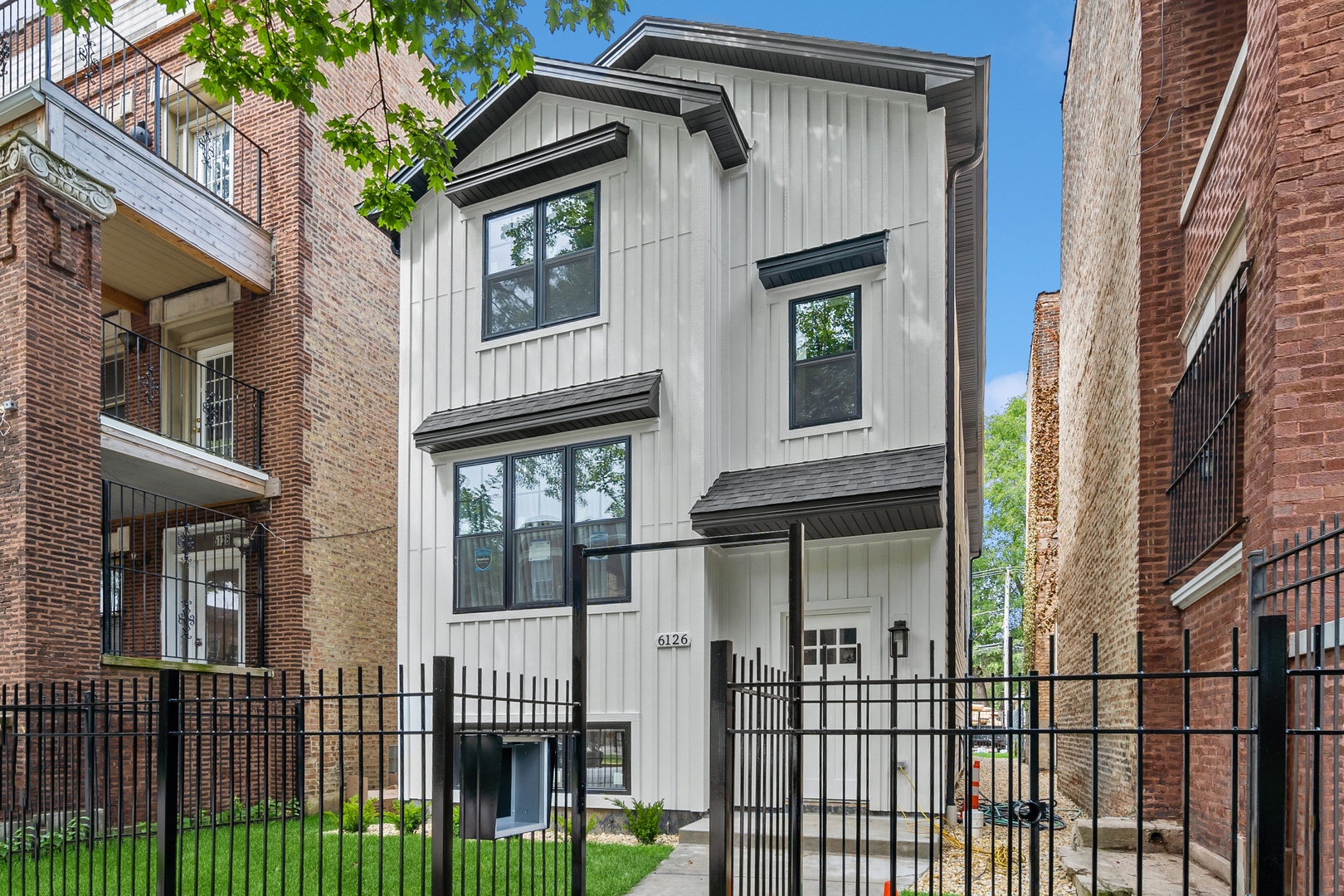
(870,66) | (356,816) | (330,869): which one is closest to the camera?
(330,869)

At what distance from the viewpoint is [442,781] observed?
5652mm

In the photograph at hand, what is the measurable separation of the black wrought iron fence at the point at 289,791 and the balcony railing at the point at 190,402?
3.95m

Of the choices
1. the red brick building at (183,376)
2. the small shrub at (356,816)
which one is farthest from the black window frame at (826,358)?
the red brick building at (183,376)

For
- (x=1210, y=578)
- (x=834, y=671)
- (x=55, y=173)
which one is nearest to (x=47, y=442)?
(x=55, y=173)

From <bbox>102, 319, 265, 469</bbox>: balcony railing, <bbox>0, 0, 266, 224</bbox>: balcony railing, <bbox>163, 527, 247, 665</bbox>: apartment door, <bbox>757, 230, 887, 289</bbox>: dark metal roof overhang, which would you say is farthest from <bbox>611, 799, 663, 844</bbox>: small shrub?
<bbox>0, 0, 266, 224</bbox>: balcony railing

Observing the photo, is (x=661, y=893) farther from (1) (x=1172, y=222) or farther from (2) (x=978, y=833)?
(1) (x=1172, y=222)

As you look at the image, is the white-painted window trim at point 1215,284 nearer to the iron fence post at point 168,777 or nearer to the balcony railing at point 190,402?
the iron fence post at point 168,777

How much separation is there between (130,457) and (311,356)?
126 inches

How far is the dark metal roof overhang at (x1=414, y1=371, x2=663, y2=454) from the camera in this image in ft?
40.5

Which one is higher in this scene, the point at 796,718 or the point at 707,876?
the point at 796,718

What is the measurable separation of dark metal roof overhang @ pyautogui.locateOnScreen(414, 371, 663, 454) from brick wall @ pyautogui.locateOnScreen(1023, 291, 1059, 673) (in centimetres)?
1531

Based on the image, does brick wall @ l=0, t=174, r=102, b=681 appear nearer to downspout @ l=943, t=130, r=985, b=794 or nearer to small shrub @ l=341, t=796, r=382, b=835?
small shrub @ l=341, t=796, r=382, b=835

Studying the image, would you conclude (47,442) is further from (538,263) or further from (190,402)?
(538,263)

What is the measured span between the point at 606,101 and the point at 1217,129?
25.2 feet
